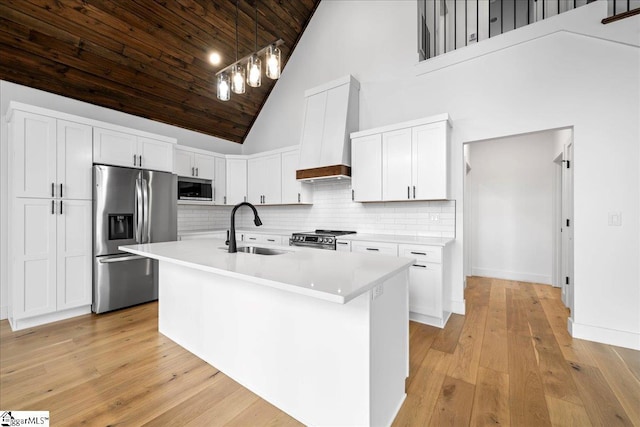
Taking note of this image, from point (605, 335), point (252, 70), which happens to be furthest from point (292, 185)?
point (605, 335)

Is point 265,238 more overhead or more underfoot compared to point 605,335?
more overhead

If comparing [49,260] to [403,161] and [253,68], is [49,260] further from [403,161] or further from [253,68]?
[403,161]

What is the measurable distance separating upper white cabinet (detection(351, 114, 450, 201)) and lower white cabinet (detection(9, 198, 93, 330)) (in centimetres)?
Result: 344

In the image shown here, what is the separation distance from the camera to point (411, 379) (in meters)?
2.05

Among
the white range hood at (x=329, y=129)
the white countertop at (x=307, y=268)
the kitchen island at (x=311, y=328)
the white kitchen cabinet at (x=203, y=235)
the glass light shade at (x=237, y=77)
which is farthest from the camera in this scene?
the white kitchen cabinet at (x=203, y=235)

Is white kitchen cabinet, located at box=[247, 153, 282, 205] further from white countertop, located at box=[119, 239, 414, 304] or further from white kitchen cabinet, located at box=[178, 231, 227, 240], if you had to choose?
white countertop, located at box=[119, 239, 414, 304]

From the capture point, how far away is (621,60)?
2.58 meters

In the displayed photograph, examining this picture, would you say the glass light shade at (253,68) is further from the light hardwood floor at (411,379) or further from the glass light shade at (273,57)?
the light hardwood floor at (411,379)

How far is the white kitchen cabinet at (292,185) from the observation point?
4703 mm

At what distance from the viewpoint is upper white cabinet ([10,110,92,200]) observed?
2.90 meters

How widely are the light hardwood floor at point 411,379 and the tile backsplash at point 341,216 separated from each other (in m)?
1.31

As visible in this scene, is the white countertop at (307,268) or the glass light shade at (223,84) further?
the glass light shade at (223,84)

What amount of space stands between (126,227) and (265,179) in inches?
88.5

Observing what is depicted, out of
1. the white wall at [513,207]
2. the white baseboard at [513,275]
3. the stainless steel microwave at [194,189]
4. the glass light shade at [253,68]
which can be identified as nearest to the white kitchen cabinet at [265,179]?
the stainless steel microwave at [194,189]
